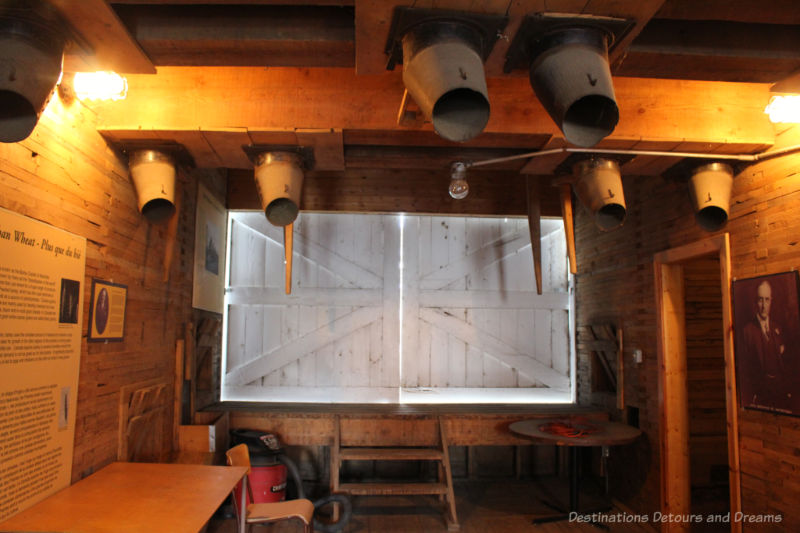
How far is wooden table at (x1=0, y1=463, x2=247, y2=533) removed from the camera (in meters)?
2.35

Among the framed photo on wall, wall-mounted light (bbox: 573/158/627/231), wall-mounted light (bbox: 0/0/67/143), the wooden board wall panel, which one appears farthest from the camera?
the wooden board wall panel

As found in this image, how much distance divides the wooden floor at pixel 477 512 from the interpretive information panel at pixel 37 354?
7.65 ft

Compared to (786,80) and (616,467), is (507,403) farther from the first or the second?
(786,80)

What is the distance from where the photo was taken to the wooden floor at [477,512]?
4688mm

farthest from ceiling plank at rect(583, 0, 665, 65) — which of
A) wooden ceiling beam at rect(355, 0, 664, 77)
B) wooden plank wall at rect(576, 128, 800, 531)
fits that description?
wooden plank wall at rect(576, 128, 800, 531)

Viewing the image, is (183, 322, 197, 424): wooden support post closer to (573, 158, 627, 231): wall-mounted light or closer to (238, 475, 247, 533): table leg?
(238, 475, 247, 533): table leg

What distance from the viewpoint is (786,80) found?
2.67m

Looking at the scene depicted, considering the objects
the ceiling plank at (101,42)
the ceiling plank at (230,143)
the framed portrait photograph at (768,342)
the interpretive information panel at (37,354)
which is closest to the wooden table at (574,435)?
the framed portrait photograph at (768,342)

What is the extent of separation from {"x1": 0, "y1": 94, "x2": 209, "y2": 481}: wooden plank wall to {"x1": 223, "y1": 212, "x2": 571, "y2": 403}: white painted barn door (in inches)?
80.3

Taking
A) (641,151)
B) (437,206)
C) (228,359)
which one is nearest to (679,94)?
(641,151)

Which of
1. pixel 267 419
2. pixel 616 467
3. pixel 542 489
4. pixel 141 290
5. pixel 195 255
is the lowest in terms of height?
pixel 542 489

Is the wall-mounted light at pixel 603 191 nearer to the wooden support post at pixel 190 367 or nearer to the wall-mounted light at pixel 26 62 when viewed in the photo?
the wall-mounted light at pixel 26 62

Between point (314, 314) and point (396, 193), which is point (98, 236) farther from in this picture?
point (396, 193)

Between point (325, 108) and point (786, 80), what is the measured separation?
2494mm
